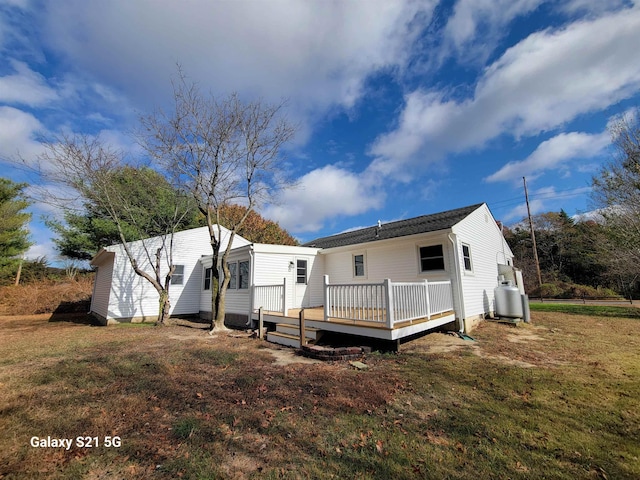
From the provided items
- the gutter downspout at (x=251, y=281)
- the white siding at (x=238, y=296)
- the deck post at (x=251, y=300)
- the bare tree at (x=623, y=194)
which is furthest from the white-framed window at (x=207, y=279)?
the bare tree at (x=623, y=194)

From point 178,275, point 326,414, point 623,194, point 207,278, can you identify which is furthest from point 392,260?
point 623,194

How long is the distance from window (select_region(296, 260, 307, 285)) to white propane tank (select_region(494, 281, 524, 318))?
316 inches

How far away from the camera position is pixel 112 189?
11984 mm

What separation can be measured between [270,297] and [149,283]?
770 centimetres

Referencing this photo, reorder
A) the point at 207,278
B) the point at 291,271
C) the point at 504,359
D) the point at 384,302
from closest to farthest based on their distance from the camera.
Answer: the point at 504,359
the point at 384,302
the point at 291,271
the point at 207,278

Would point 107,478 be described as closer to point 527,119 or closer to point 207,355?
point 207,355

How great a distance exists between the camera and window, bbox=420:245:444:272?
955cm

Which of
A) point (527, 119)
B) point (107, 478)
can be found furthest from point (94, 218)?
point (527, 119)

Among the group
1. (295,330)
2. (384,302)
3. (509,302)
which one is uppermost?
(384,302)

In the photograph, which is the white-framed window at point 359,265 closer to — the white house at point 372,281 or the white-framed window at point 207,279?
the white house at point 372,281

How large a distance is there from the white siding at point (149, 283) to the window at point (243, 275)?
4.26m

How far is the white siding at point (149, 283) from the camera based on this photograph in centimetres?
1307

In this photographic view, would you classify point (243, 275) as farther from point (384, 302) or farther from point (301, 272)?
point (384, 302)

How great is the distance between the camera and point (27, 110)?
10.5 metres
